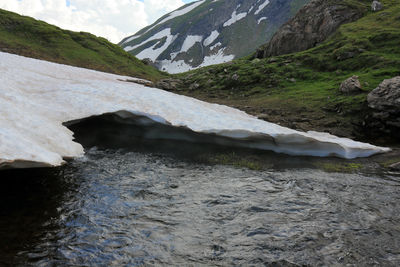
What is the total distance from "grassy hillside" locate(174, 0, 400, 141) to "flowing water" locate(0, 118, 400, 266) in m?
12.4

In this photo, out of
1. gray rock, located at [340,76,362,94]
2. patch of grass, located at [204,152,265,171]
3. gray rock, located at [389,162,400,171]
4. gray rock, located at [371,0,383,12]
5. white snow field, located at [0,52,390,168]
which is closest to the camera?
white snow field, located at [0,52,390,168]

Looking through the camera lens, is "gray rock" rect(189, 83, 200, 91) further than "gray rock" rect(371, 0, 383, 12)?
No

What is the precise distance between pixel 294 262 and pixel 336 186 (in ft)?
21.3

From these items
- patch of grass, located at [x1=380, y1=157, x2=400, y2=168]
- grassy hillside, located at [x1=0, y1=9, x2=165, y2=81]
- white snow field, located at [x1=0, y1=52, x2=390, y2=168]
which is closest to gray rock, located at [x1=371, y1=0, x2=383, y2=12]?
grassy hillside, located at [x1=0, y1=9, x2=165, y2=81]

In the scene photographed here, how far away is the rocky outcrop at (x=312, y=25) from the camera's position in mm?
51438

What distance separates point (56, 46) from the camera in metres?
61.4

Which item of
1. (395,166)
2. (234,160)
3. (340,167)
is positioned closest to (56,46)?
(234,160)

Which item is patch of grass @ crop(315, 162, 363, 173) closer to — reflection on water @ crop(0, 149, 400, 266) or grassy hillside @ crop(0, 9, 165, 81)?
reflection on water @ crop(0, 149, 400, 266)

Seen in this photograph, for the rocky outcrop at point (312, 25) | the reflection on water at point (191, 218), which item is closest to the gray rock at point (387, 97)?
the reflection on water at point (191, 218)

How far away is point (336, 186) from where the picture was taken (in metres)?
12.0

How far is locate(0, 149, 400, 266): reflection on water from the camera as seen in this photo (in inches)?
268

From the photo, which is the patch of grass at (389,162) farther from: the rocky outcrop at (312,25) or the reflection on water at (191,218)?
the rocky outcrop at (312,25)

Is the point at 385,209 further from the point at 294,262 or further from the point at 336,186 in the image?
the point at 294,262

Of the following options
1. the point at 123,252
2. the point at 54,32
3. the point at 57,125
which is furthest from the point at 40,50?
the point at 123,252
